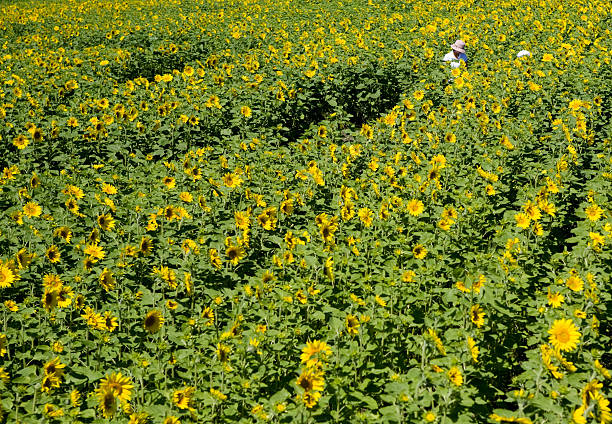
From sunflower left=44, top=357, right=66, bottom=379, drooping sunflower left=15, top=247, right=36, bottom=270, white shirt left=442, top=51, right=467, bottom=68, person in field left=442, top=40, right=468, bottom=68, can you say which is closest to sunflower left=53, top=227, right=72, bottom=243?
drooping sunflower left=15, top=247, right=36, bottom=270

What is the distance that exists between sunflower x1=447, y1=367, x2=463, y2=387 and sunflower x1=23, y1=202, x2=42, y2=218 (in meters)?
3.77

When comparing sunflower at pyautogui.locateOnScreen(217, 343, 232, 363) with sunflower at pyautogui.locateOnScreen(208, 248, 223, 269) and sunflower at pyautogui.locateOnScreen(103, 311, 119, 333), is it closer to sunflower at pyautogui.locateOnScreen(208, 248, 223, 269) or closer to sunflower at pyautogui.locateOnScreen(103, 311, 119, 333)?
sunflower at pyautogui.locateOnScreen(103, 311, 119, 333)

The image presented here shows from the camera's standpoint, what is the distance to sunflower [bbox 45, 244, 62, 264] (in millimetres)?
4180

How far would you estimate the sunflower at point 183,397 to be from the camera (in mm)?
2936

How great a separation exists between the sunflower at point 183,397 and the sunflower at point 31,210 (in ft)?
8.57

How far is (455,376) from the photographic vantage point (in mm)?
2900

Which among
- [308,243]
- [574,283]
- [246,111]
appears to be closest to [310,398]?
[308,243]

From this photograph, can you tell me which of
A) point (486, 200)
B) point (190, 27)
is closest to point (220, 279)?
point (486, 200)

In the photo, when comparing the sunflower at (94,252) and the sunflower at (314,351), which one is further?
the sunflower at (94,252)

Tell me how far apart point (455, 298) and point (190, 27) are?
10.1 meters

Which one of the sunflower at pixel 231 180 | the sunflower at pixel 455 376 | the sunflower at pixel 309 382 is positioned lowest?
the sunflower at pixel 309 382

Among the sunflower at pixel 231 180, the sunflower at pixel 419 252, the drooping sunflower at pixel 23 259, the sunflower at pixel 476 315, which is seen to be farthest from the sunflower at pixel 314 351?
the sunflower at pixel 231 180

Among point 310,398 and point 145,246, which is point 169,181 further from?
point 310,398

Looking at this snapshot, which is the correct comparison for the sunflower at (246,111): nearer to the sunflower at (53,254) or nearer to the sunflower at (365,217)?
the sunflower at (365,217)
